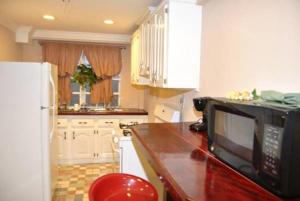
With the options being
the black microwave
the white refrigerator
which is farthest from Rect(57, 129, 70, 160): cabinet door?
the black microwave

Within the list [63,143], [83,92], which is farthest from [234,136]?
[83,92]

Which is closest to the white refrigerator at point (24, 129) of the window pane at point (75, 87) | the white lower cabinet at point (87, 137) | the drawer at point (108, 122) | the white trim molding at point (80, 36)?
the white lower cabinet at point (87, 137)

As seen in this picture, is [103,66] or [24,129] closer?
[24,129]

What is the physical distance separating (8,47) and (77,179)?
7.37 feet

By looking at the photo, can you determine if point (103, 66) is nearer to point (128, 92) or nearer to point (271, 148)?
point (128, 92)

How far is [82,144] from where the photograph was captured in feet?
13.8

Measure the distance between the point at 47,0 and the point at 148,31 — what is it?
1122 millimetres

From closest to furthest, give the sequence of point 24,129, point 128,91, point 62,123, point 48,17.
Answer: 1. point 24,129
2. point 48,17
3. point 62,123
4. point 128,91

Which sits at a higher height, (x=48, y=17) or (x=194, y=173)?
(x=48, y=17)

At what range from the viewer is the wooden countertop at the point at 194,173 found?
2.65ft

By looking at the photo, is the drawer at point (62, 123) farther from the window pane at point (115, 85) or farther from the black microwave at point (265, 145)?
the black microwave at point (265, 145)

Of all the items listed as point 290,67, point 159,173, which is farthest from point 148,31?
point 159,173

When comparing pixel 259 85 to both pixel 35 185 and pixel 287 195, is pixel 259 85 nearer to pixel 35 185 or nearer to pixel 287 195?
pixel 287 195

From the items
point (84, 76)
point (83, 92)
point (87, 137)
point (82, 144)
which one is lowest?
point (82, 144)
